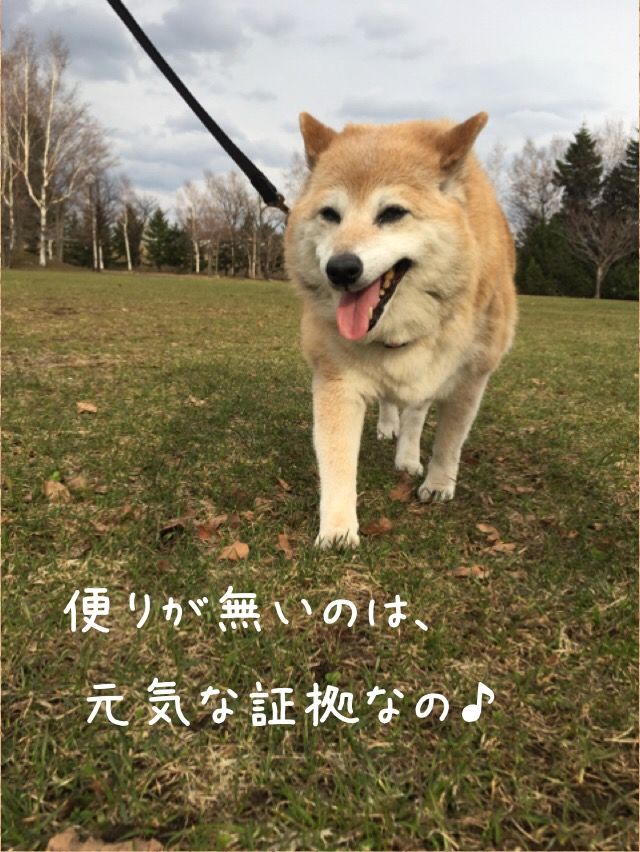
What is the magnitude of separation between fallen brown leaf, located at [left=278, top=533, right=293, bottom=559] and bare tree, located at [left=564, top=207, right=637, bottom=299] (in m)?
37.5

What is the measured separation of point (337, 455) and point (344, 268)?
79 centimetres

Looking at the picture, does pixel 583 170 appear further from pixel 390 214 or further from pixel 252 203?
pixel 390 214

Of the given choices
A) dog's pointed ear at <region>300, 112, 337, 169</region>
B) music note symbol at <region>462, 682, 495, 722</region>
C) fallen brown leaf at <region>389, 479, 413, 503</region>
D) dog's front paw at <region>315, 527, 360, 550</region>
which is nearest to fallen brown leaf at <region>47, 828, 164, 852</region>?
music note symbol at <region>462, 682, 495, 722</region>

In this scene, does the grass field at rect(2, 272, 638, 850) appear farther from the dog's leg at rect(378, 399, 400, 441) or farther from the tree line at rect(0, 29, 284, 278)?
the tree line at rect(0, 29, 284, 278)

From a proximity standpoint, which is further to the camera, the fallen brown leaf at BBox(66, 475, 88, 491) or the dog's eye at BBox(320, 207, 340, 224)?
the fallen brown leaf at BBox(66, 475, 88, 491)

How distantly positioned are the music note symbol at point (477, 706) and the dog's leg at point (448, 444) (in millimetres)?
1483

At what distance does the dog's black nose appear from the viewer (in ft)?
7.66

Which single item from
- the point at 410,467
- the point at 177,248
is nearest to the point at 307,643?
the point at 410,467

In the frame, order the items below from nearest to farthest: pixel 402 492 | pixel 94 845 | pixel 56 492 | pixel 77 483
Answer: pixel 94 845, pixel 56 492, pixel 77 483, pixel 402 492

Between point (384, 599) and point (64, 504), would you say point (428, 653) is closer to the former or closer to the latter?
point (384, 599)

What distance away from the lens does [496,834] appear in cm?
141

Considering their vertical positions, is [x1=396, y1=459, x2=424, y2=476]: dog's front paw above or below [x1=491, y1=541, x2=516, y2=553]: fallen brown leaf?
above

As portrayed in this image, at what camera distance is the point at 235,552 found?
257cm

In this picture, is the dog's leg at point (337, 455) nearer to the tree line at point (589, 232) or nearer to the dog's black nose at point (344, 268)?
the dog's black nose at point (344, 268)
